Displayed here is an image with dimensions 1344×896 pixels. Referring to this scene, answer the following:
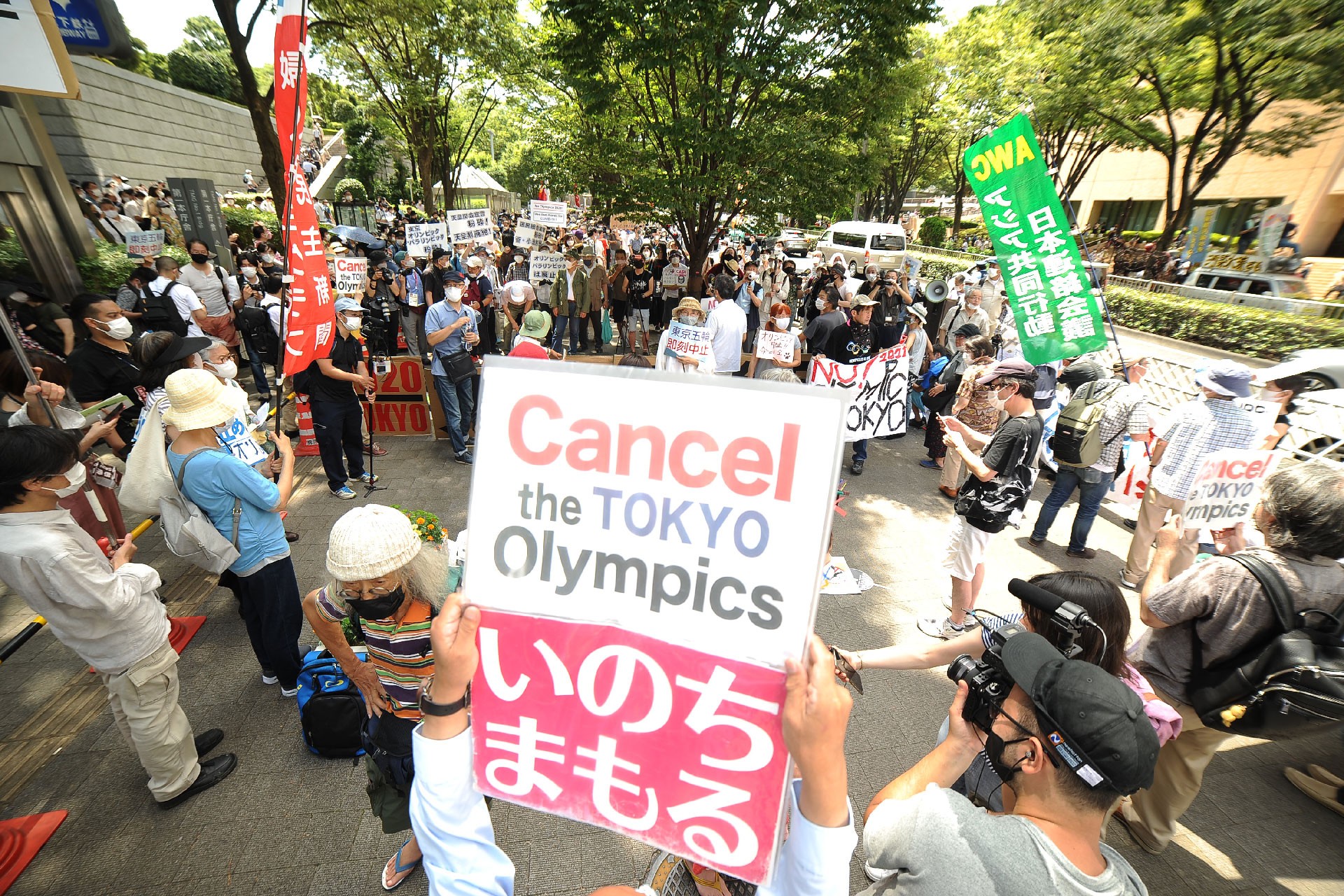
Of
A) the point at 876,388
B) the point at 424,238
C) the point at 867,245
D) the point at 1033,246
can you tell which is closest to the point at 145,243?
the point at 424,238

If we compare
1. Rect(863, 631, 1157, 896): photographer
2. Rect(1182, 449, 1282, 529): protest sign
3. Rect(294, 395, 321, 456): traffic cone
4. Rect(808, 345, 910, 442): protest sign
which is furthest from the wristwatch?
Rect(294, 395, 321, 456): traffic cone

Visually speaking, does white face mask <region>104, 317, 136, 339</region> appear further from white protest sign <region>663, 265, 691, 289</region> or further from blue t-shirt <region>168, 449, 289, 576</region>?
white protest sign <region>663, 265, 691, 289</region>

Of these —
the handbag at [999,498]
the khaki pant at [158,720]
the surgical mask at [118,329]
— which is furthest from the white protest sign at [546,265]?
the khaki pant at [158,720]

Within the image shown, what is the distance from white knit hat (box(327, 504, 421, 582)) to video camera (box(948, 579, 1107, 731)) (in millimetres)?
1870

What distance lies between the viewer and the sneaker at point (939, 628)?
4.45 m

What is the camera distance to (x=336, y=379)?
5652 millimetres

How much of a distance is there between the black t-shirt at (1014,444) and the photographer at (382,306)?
7068 mm

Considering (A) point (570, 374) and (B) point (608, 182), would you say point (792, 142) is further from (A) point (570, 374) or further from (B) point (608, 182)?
(A) point (570, 374)

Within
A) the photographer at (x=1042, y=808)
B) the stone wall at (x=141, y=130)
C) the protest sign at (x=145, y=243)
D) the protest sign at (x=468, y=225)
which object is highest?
the stone wall at (x=141, y=130)

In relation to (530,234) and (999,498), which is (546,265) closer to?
(530,234)

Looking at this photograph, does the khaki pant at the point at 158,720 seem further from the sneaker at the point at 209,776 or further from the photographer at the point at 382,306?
the photographer at the point at 382,306

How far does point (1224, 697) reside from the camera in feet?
8.01

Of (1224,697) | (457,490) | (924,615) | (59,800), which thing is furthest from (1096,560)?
(59,800)

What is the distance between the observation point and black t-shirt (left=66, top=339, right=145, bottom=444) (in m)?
4.92
